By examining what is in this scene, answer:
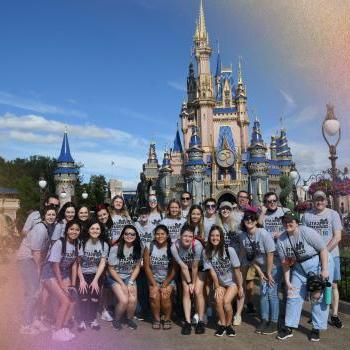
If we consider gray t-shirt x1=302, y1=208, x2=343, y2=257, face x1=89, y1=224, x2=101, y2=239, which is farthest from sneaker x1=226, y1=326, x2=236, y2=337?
face x1=89, y1=224, x2=101, y2=239

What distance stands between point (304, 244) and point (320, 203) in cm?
86

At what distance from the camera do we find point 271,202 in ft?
23.6

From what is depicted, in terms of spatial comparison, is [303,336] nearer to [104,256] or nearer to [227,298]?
[227,298]

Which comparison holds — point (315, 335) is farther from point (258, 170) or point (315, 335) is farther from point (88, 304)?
point (258, 170)

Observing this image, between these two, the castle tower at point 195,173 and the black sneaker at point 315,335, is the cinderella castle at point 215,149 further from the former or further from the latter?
the black sneaker at point 315,335

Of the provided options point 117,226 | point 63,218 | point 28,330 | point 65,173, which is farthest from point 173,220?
point 65,173

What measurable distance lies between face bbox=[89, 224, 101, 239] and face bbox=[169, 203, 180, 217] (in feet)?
4.42

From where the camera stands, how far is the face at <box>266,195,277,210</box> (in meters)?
7.16

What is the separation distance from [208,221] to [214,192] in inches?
1746

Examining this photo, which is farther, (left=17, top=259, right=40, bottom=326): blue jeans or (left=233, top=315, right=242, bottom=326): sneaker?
(left=233, top=315, right=242, bottom=326): sneaker

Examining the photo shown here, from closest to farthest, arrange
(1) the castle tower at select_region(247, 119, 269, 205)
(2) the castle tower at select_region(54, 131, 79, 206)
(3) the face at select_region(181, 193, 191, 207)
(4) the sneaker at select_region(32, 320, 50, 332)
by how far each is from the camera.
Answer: (4) the sneaker at select_region(32, 320, 50, 332) < (3) the face at select_region(181, 193, 191, 207) < (2) the castle tower at select_region(54, 131, 79, 206) < (1) the castle tower at select_region(247, 119, 269, 205)

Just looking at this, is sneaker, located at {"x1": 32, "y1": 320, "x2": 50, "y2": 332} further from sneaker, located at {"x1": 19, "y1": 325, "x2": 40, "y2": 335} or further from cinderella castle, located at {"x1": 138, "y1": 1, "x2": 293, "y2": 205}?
cinderella castle, located at {"x1": 138, "y1": 1, "x2": 293, "y2": 205}

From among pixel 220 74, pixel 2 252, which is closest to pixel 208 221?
pixel 2 252

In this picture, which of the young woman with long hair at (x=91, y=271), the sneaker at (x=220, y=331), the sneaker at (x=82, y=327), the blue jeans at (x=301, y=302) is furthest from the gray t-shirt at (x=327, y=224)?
the sneaker at (x=82, y=327)
